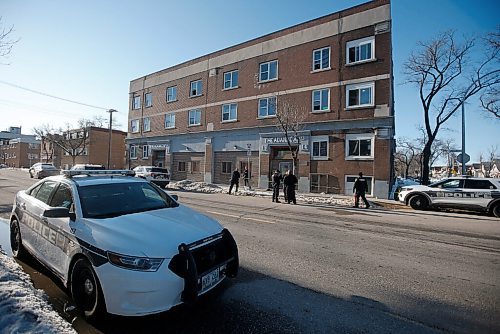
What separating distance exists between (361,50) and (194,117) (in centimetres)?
1714

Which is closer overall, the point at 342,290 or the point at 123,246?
the point at 123,246

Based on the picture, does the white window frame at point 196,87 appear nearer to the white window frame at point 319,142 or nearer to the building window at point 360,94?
the white window frame at point 319,142

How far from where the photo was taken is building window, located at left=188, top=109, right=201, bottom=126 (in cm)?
2994

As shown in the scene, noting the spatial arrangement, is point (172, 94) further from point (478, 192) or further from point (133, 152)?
point (478, 192)

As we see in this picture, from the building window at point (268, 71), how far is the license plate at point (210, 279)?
2292cm

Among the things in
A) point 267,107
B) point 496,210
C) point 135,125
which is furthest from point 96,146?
point 496,210

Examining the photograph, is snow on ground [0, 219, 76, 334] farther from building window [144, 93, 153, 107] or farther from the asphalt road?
building window [144, 93, 153, 107]

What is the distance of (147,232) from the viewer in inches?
124

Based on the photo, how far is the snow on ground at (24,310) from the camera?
8.80 ft

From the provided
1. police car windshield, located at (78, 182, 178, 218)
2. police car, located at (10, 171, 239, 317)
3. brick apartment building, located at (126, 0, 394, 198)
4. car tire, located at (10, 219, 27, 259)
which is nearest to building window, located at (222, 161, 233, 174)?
brick apartment building, located at (126, 0, 394, 198)

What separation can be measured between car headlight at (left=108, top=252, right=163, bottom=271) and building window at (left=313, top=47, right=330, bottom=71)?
21.8 meters

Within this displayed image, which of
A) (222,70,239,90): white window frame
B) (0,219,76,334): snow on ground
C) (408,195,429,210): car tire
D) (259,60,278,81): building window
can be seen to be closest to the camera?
(0,219,76,334): snow on ground

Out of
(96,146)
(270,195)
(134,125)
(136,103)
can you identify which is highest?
(136,103)

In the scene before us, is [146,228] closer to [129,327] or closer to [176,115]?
[129,327]
